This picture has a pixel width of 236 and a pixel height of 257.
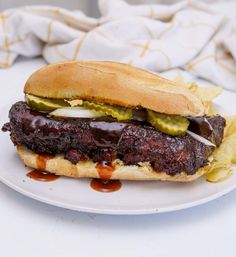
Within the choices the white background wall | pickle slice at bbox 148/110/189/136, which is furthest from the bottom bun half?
the white background wall

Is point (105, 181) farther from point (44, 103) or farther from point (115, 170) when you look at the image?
point (44, 103)

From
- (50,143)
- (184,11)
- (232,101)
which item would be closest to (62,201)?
(50,143)

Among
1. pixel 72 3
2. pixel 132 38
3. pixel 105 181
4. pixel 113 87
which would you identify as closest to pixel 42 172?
pixel 105 181

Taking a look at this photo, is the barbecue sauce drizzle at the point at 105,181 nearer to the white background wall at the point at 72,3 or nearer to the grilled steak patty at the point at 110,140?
the grilled steak patty at the point at 110,140

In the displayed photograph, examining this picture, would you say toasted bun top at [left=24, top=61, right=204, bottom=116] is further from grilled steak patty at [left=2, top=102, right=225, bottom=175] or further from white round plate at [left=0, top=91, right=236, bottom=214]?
white round plate at [left=0, top=91, right=236, bottom=214]

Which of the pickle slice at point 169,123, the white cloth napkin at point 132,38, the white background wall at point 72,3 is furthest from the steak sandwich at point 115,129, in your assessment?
the white background wall at point 72,3

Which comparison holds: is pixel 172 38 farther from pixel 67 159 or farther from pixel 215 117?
pixel 67 159
